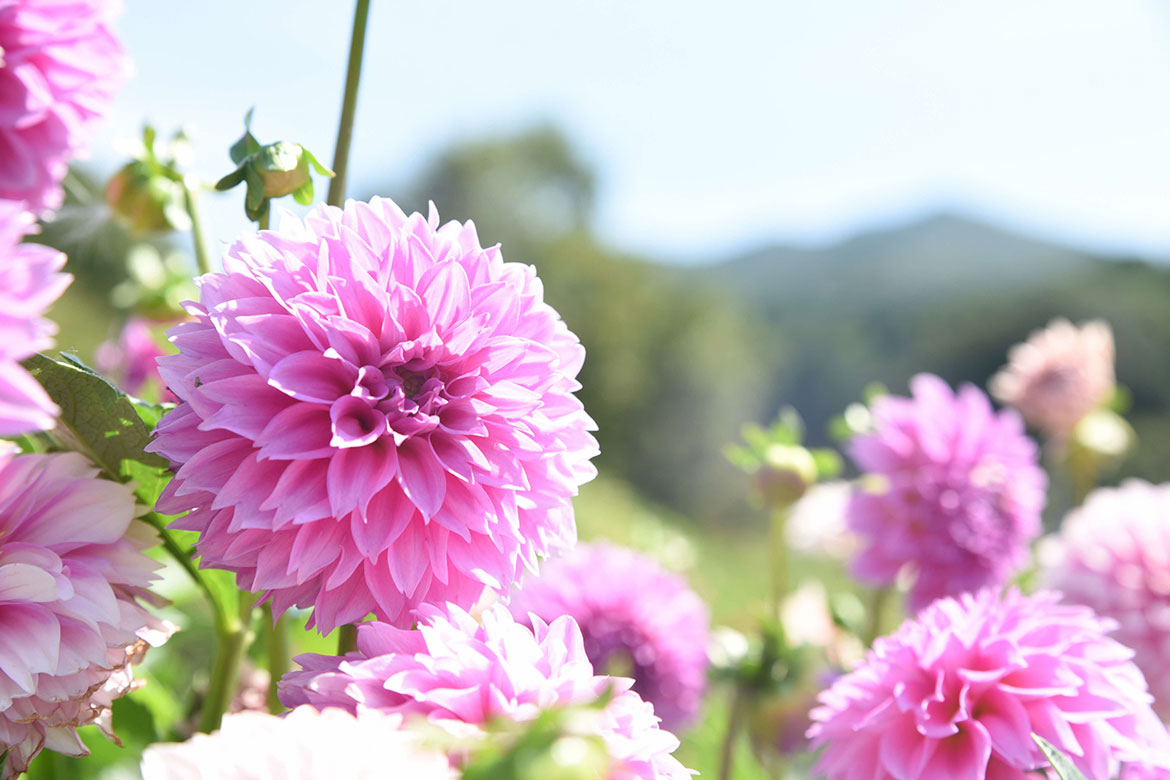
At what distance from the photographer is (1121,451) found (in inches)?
33.4

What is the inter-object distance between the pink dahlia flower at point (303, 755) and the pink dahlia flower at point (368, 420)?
0.07 m

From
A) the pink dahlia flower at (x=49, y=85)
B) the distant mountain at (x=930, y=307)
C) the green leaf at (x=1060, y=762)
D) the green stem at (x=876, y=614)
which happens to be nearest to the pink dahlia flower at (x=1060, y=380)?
the green stem at (x=876, y=614)

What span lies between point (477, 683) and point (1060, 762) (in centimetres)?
17

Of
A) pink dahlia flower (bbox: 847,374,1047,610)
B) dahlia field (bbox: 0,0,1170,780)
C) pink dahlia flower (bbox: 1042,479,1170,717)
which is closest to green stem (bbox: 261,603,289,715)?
dahlia field (bbox: 0,0,1170,780)

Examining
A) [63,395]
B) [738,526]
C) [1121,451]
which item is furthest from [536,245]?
[63,395]

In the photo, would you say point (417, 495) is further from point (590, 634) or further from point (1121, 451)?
point (1121, 451)

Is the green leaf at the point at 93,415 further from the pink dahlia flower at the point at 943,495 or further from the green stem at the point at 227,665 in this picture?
the pink dahlia flower at the point at 943,495

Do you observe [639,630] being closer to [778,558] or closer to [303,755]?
[778,558]

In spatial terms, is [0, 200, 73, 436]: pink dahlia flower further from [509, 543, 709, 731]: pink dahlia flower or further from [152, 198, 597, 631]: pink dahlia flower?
[509, 543, 709, 731]: pink dahlia flower

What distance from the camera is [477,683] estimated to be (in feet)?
0.73

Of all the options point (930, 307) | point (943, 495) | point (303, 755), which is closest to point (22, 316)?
point (303, 755)

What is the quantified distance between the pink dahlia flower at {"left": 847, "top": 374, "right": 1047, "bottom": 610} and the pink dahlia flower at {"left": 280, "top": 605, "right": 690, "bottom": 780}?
347mm

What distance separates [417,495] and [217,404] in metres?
0.06

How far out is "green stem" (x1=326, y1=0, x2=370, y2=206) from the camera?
309mm
